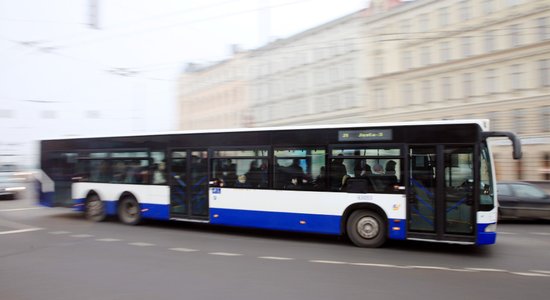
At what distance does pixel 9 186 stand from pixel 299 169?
17698 mm

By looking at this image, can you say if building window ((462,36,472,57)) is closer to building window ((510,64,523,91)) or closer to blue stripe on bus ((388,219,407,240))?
building window ((510,64,523,91))

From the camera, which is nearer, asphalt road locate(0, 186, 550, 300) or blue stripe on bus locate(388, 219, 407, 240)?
asphalt road locate(0, 186, 550, 300)

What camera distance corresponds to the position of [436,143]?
8961 mm

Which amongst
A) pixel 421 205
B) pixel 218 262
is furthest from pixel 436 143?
pixel 218 262

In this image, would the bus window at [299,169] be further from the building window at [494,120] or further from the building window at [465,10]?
the building window at [465,10]

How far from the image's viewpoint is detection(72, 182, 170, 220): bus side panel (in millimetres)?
12055

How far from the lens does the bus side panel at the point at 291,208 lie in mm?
9320

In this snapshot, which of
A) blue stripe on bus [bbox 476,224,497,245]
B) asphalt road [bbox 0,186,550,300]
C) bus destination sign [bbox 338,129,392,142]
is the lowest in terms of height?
asphalt road [bbox 0,186,550,300]

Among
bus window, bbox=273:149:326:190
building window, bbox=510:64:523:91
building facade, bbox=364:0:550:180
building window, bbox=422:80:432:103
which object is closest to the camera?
bus window, bbox=273:149:326:190

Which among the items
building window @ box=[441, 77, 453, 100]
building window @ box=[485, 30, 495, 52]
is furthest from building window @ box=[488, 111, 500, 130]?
building window @ box=[485, 30, 495, 52]

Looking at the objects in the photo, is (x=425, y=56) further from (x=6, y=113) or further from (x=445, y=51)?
(x=6, y=113)

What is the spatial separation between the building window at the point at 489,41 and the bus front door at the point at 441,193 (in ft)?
102

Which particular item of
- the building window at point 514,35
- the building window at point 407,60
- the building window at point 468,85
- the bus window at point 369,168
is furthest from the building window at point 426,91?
the bus window at point 369,168

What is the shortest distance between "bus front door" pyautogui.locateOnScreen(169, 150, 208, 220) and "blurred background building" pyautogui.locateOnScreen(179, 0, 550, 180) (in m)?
16.1
